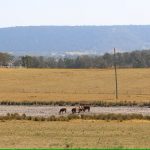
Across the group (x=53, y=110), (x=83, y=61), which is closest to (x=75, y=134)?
(x=53, y=110)

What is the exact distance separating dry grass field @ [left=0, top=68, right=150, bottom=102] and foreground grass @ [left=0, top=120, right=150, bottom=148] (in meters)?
37.8

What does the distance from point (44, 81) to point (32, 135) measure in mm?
71382

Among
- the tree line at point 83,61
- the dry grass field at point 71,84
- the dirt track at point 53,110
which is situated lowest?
the dirt track at point 53,110

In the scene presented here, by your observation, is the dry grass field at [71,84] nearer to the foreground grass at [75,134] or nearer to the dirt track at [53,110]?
the dirt track at [53,110]

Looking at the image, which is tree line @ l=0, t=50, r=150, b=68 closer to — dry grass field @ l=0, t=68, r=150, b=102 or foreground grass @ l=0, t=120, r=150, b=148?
dry grass field @ l=0, t=68, r=150, b=102

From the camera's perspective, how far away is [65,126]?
38.1 metres

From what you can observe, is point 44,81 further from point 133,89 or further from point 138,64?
point 138,64

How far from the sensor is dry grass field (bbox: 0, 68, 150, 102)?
8216cm

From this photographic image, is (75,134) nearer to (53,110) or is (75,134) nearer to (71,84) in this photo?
(53,110)

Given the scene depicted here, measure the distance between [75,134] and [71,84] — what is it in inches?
2564

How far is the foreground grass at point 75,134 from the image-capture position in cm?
2673

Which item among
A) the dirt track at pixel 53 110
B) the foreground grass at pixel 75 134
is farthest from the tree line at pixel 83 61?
the foreground grass at pixel 75 134

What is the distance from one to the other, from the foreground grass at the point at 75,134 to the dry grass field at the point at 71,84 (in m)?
37.8

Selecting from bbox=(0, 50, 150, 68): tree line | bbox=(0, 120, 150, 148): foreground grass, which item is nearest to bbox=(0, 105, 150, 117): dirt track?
bbox=(0, 120, 150, 148): foreground grass
